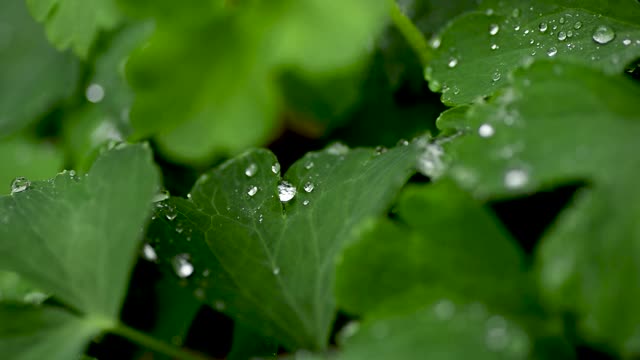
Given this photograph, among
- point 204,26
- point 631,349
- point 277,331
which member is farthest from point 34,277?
point 204,26

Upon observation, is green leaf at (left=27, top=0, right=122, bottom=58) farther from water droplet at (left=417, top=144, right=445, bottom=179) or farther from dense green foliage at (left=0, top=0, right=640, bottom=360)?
water droplet at (left=417, top=144, right=445, bottom=179)

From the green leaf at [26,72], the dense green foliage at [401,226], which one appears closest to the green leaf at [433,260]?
the dense green foliage at [401,226]

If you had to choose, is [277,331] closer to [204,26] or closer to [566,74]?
[566,74]

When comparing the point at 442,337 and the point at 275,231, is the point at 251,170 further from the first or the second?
the point at 442,337

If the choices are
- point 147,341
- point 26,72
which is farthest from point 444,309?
point 26,72

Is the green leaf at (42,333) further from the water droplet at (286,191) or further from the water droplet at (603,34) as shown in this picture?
the water droplet at (603,34)

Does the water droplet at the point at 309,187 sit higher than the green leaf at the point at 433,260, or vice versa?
the green leaf at the point at 433,260
